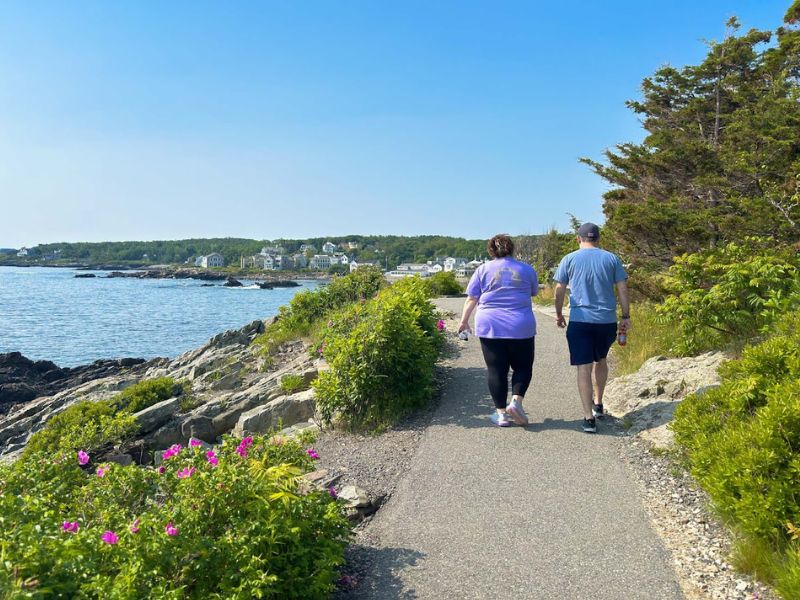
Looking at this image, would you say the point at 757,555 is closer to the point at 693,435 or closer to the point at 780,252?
the point at 693,435

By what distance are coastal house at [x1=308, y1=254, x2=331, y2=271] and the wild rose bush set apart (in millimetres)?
159682

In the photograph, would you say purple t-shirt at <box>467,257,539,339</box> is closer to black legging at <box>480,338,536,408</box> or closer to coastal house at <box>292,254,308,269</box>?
black legging at <box>480,338,536,408</box>

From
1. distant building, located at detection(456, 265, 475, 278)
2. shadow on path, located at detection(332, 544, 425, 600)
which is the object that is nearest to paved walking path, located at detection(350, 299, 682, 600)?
shadow on path, located at detection(332, 544, 425, 600)

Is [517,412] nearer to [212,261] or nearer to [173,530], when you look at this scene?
[173,530]

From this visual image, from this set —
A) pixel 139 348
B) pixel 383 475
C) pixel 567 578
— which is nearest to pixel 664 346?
pixel 383 475

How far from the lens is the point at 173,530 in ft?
9.61

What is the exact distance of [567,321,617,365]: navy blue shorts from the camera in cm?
629

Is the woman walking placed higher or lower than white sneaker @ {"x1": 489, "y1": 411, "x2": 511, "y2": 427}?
higher

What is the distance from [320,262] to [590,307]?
534ft

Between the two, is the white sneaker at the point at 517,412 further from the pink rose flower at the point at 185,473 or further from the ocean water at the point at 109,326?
the ocean water at the point at 109,326

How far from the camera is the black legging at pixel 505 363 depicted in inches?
252

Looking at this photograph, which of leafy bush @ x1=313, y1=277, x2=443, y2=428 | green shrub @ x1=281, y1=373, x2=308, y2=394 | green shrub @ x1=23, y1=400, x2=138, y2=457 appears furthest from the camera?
green shrub @ x1=281, y1=373, x2=308, y2=394

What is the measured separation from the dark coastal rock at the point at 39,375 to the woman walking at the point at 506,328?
18.4 metres

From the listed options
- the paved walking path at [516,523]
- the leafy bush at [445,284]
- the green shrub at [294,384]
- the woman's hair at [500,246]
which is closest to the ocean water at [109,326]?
the leafy bush at [445,284]
